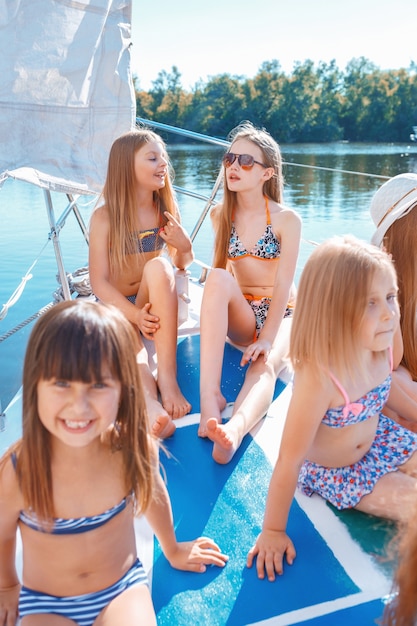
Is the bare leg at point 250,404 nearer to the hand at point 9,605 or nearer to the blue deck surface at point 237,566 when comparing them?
the blue deck surface at point 237,566

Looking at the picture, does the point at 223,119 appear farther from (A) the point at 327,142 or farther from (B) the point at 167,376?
(B) the point at 167,376

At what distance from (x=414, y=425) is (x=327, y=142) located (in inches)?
1289

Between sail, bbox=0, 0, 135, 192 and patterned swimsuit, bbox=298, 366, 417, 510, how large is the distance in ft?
4.18

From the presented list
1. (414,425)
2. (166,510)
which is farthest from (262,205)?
Result: (166,510)

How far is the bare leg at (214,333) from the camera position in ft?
5.18

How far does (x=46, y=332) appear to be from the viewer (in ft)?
2.93

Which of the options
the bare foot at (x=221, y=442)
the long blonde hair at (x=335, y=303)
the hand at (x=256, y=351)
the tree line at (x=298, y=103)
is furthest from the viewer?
the tree line at (x=298, y=103)

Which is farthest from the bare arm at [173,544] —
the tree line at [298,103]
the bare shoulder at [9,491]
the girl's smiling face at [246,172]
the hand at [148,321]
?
the tree line at [298,103]

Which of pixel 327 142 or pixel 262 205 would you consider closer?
pixel 262 205

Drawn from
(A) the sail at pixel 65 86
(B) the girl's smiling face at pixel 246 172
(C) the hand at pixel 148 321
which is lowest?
(C) the hand at pixel 148 321

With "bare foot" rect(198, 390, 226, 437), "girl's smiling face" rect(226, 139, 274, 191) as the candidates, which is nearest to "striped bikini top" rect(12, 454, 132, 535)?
"bare foot" rect(198, 390, 226, 437)

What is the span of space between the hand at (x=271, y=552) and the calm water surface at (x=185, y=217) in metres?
1.55

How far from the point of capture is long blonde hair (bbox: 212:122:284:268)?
2.02 meters

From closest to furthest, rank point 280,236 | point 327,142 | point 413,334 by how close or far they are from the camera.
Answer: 1. point 413,334
2. point 280,236
3. point 327,142
